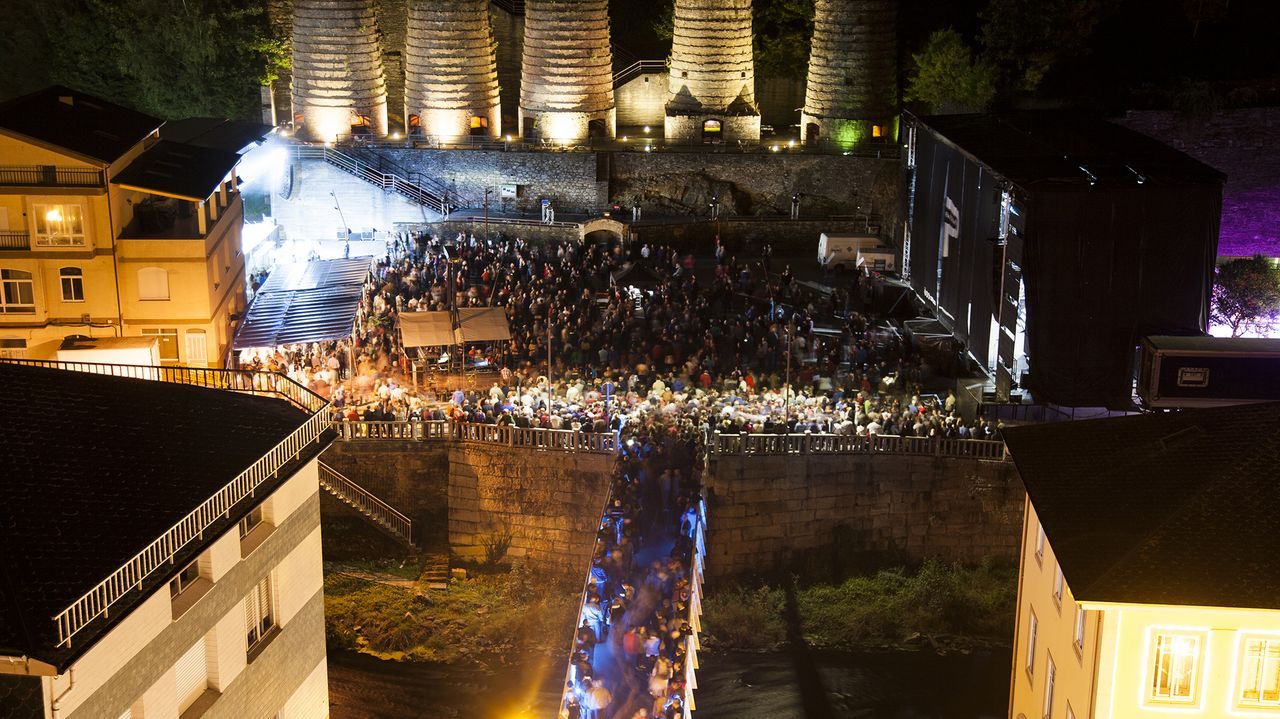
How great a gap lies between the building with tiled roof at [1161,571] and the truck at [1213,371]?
33.1 feet

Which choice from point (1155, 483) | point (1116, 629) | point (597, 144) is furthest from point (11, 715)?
point (597, 144)

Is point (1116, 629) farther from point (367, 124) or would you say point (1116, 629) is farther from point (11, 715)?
point (367, 124)

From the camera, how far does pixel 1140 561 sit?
21.6 m

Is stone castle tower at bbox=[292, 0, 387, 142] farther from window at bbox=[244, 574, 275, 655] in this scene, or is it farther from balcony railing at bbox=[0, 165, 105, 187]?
window at bbox=[244, 574, 275, 655]

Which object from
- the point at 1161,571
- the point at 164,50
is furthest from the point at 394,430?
the point at 164,50

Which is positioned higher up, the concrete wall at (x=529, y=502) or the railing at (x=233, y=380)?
the railing at (x=233, y=380)

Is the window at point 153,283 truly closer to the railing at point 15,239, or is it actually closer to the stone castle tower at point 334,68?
the railing at point 15,239

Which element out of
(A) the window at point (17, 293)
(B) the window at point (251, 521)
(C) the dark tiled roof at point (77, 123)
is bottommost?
(B) the window at point (251, 521)

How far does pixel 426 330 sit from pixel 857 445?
A: 10.9m

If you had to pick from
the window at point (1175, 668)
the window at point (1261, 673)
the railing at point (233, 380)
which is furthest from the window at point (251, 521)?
the window at point (1261, 673)

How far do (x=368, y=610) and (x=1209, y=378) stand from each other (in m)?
18.9

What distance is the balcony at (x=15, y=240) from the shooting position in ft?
122

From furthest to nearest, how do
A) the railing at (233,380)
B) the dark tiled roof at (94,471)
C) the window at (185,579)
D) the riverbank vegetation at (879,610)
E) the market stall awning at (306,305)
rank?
the market stall awning at (306,305)
the riverbank vegetation at (879,610)
the railing at (233,380)
the window at (185,579)
the dark tiled roof at (94,471)

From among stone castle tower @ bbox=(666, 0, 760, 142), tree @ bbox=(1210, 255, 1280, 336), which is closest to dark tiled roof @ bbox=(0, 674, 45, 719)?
tree @ bbox=(1210, 255, 1280, 336)
